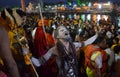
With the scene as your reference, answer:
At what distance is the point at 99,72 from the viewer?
566 centimetres

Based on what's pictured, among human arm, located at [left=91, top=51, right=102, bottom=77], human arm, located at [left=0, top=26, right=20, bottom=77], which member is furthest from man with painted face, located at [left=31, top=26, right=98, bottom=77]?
human arm, located at [left=0, top=26, right=20, bottom=77]

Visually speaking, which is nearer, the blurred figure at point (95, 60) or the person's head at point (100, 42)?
the blurred figure at point (95, 60)

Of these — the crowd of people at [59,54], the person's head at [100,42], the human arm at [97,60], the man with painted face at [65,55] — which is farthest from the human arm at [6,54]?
the person's head at [100,42]

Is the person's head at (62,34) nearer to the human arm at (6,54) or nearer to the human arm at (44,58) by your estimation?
the human arm at (44,58)

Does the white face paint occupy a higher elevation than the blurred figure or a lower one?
higher

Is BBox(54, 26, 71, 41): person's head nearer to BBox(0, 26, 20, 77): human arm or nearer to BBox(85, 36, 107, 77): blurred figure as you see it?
BBox(85, 36, 107, 77): blurred figure

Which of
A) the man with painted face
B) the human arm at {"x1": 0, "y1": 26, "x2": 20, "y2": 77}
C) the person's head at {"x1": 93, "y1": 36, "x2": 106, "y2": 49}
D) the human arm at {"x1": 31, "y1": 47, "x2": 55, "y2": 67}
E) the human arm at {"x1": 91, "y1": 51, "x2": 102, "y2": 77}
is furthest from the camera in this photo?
the person's head at {"x1": 93, "y1": 36, "x2": 106, "y2": 49}

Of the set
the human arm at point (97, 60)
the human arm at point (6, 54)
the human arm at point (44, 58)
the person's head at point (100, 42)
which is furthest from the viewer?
the person's head at point (100, 42)

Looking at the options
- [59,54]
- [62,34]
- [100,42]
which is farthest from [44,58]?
[100,42]

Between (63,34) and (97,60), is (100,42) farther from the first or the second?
(63,34)

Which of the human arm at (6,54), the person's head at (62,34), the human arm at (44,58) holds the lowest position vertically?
the human arm at (44,58)

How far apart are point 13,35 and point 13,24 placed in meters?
0.16

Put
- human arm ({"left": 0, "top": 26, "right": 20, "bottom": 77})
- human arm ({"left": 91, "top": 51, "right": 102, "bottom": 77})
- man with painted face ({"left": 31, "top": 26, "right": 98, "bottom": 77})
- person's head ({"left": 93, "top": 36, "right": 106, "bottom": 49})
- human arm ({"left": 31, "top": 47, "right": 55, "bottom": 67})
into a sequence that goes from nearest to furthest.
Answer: human arm ({"left": 0, "top": 26, "right": 20, "bottom": 77}) → man with painted face ({"left": 31, "top": 26, "right": 98, "bottom": 77}) → human arm ({"left": 31, "top": 47, "right": 55, "bottom": 67}) → human arm ({"left": 91, "top": 51, "right": 102, "bottom": 77}) → person's head ({"left": 93, "top": 36, "right": 106, "bottom": 49})

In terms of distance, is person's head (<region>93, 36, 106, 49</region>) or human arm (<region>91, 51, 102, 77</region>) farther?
person's head (<region>93, 36, 106, 49</region>)
